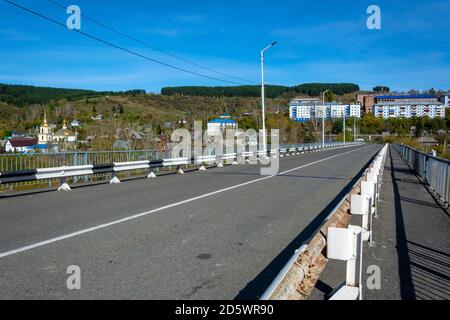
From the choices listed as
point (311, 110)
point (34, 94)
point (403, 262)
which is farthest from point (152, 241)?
point (34, 94)

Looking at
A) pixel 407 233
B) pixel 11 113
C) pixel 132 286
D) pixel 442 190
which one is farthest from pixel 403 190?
pixel 11 113

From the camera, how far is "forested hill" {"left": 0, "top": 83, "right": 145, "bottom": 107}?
124312 mm

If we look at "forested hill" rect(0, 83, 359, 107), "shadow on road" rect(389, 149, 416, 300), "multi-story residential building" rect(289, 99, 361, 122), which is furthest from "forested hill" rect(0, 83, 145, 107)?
"shadow on road" rect(389, 149, 416, 300)

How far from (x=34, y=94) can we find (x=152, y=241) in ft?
460

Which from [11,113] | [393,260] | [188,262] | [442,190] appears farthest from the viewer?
[11,113]

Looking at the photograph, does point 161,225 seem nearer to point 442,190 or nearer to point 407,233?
point 407,233

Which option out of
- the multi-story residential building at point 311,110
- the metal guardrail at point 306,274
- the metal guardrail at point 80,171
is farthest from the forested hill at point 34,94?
the metal guardrail at point 306,274

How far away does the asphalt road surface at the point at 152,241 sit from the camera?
14.7 feet

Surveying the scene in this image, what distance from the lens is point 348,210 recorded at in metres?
6.35

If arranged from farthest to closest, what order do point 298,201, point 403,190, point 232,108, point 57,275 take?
point 232,108, point 403,190, point 298,201, point 57,275

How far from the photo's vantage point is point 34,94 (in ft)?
432

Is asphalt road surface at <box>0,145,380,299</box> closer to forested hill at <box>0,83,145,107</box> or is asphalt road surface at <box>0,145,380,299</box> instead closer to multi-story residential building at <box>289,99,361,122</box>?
multi-story residential building at <box>289,99,361,122</box>

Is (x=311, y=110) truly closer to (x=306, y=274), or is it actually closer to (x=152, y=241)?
(x=152, y=241)
